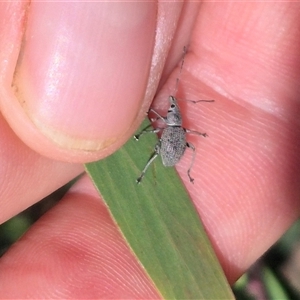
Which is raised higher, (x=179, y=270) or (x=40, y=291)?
(x=179, y=270)

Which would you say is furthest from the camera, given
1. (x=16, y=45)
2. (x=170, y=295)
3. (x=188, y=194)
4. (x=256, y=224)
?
→ (x=256, y=224)

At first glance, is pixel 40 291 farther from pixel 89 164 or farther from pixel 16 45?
pixel 16 45

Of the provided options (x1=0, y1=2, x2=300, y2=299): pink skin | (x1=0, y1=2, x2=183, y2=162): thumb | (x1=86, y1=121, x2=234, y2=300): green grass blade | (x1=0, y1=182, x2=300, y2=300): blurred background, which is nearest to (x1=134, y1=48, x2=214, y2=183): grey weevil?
(x1=86, y1=121, x2=234, y2=300): green grass blade

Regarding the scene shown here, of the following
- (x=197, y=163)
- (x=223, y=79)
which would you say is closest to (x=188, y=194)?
(x=197, y=163)

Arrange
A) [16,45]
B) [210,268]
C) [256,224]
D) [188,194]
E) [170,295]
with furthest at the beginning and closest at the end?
[256,224]
[188,194]
[210,268]
[170,295]
[16,45]

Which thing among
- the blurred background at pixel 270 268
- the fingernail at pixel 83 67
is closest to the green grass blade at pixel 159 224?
the fingernail at pixel 83 67

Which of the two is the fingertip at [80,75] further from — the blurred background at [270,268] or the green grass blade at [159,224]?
the blurred background at [270,268]

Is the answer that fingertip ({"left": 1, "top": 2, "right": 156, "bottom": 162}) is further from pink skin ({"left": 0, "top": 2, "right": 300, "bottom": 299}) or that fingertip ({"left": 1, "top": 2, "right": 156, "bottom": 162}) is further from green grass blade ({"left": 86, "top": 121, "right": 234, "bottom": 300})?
green grass blade ({"left": 86, "top": 121, "right": 234, "bottom": 300})
